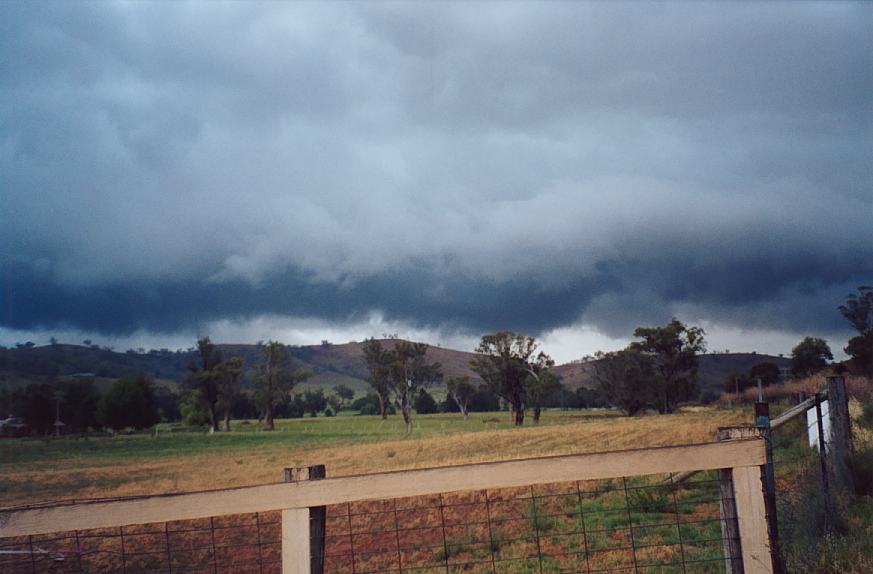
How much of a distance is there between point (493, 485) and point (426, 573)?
562 cm

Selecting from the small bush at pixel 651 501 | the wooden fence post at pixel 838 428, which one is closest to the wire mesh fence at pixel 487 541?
the small bush at pixel 651 501

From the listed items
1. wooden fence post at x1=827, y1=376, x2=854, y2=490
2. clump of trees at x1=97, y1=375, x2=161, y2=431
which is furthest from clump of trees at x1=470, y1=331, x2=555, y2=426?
wooden fence post at x1=827, y1=376, x2=854, y2=490

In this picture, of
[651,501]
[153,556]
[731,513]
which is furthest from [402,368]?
[731,513]

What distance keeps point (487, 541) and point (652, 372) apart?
298 feet

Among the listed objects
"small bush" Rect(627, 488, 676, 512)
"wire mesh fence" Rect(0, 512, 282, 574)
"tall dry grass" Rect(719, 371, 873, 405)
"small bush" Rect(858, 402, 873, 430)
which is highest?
"tall dry grass" Rect(719, 371, 873, 405)

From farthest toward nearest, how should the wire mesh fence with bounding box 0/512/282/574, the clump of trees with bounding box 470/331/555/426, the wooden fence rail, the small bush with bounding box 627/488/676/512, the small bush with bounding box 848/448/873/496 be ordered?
the clump of trees with bounding box 470/331/555/426, the small bush with bounding box 627/488/676/512, the wire mesh fence with bounding box 0/512/282/574, the small bush with bounding box 848/448/873/496, the wooden fence rail

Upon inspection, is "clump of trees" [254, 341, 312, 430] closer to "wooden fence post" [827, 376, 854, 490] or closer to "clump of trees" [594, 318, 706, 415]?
"clump of trees" [594, 318, 706, 415]

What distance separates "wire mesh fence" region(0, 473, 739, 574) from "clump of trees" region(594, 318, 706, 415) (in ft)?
264

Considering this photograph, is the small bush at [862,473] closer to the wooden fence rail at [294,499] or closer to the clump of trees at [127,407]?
the wooden fence rail at [294,499]

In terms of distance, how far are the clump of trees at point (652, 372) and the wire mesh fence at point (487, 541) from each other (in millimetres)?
80361

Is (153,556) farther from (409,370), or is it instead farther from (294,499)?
(409,370)

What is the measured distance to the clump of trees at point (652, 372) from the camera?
92.2m

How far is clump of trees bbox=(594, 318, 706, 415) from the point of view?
9219 cm

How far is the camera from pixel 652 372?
95.8 m
